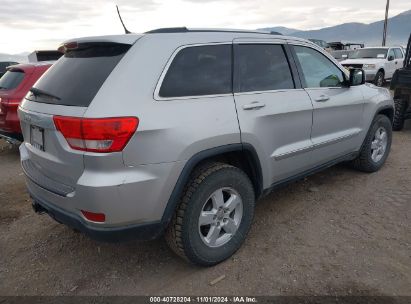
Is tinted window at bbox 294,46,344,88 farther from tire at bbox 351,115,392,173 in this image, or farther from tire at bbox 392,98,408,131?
tire at bbox 392,98,408,131

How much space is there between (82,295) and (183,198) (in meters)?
1.04

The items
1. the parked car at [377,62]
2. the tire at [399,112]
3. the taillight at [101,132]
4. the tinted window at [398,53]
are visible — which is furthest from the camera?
the tinted window at [398,53]

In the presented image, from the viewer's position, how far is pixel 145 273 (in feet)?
9.75

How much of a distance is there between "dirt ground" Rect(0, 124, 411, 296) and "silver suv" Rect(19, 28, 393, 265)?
28 centimetres

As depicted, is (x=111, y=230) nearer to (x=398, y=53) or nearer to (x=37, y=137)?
(x=37, y=137)

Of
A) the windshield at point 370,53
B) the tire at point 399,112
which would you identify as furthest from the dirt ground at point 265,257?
the windshield at point 370,53

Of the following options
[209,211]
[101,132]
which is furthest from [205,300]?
[101,132]

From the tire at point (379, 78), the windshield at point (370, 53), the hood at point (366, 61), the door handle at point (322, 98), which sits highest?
the windshield at point (370, 53)

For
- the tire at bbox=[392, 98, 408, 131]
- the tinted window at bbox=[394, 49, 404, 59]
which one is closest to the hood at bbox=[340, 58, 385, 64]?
the tinted window at bbox=[394, 49, 404, 59]

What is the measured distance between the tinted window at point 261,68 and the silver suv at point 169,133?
0.04ft

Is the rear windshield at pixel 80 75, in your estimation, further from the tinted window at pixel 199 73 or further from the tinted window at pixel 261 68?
the tinted window at pixel 261 68

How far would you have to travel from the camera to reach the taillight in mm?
2270

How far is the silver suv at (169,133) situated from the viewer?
7.67 ft

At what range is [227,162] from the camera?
315 cm
